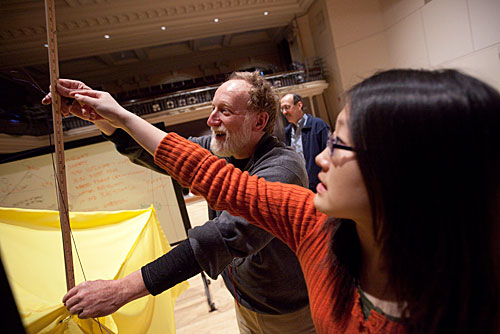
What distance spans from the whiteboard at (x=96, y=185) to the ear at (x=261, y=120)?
1.45 m

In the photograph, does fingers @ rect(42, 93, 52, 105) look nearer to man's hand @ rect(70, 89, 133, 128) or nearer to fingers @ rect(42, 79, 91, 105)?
fingers @ rect(42, 79, 91, 105)

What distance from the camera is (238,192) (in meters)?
0.69

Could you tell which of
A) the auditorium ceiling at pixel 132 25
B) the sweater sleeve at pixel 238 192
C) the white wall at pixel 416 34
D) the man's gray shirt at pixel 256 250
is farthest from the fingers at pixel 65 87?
the auditorium ceiling at pixel 132 25

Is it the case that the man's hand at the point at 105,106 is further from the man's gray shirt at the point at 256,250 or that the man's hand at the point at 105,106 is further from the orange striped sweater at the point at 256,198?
the man's gray shirt at the point at 256,250

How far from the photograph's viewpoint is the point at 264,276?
1.02m

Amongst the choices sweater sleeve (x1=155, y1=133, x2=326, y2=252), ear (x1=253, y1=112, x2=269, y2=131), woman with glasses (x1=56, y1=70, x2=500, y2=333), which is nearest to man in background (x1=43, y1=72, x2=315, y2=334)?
ear (x1=253, y1=112, x2=269, y2=131)

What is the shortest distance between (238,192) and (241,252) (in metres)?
0.24

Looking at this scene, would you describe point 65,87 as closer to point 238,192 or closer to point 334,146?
point 238,192

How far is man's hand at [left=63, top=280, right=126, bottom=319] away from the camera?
681mm

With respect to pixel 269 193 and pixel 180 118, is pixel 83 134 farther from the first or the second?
pixel 269 193

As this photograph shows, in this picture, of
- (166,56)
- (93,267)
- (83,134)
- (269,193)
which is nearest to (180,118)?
(83,134)

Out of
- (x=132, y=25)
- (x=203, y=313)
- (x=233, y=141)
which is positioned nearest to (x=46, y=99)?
(x=233, y=141)

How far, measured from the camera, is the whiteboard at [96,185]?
194 cm

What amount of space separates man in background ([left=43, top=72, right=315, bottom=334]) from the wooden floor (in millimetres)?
986
